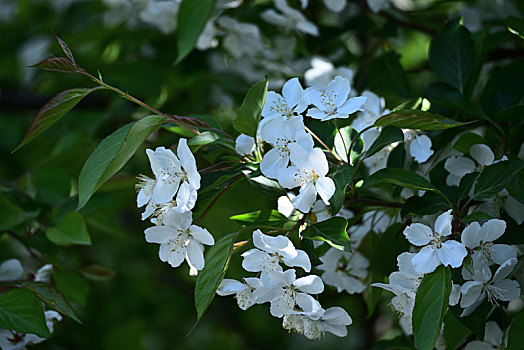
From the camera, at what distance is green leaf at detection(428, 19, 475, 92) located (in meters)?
1.10

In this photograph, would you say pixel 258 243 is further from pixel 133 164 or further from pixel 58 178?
pixel 133 164

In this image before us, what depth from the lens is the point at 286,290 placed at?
0.80m

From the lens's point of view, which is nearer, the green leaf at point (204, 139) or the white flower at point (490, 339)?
the green leaf at point (204, 139)

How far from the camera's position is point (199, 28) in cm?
117

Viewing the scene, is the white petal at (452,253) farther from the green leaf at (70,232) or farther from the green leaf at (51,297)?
the green leaf at (70,232)

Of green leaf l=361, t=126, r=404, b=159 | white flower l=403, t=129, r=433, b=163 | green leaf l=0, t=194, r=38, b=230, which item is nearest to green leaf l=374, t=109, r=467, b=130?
green leaf l=361, t=126, r=404, b=159

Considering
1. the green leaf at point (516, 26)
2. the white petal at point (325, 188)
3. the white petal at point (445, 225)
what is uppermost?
the green leaf at point (516, 26)

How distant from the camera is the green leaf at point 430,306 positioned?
28.7 inches

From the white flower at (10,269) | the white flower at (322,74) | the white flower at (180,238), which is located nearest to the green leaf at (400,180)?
the white flower at (180,238)

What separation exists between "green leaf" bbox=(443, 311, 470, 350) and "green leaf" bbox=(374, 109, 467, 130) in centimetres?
32

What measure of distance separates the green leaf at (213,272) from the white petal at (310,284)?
10 cm

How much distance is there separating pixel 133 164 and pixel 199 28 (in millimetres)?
865

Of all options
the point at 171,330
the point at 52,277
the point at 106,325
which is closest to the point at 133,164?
the point at 106,325

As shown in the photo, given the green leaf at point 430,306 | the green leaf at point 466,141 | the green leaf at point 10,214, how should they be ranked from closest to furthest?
the green leaf at point 430,306 → the green leaf at point 466,141 → the green leaf at point 10,214
